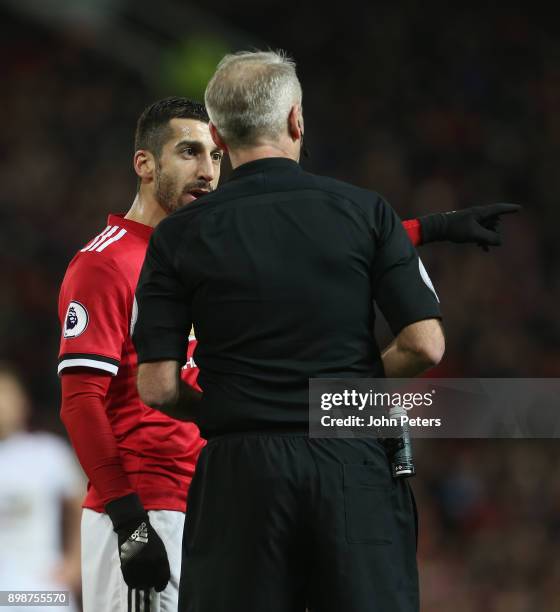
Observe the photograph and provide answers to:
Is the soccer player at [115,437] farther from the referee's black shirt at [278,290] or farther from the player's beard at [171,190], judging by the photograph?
the referee's black shirt at [278,290]

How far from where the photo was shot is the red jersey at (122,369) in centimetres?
310

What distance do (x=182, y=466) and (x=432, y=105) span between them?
29.5 ft

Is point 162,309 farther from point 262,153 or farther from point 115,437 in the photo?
point 115,437

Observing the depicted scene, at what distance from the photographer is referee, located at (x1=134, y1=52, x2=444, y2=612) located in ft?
7.70

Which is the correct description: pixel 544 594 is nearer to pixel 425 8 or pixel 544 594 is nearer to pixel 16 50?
pixel 425 8

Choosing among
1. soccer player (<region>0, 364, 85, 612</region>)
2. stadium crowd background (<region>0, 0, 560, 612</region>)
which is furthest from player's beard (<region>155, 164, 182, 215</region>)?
stadium crowd background (<region>0, 0, 560, 612</region>)

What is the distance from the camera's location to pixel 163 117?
137 inches

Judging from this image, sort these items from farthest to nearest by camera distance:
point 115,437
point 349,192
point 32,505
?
1. point 32,505
2. point 115,437
3. point 349,192

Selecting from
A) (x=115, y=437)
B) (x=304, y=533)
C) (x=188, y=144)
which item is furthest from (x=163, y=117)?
(x=304, y=533)

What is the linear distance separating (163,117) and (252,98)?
1.04 meters

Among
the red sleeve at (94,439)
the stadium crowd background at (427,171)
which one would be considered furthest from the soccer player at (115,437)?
the stadium crowd background at (427,171)

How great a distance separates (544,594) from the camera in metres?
7.34

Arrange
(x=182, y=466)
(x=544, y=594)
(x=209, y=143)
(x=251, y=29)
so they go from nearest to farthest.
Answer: (x=182, y=466) < (x=209, y=143) < (x=544, y=594) < (x=251, y=29)

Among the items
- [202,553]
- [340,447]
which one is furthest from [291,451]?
[202,553]
